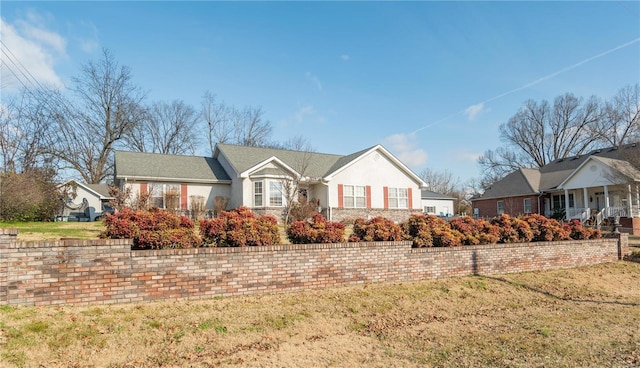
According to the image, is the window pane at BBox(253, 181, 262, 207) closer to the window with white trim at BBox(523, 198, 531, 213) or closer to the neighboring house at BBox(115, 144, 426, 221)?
the neighboring house at BBox(115, 144, 426, 221)

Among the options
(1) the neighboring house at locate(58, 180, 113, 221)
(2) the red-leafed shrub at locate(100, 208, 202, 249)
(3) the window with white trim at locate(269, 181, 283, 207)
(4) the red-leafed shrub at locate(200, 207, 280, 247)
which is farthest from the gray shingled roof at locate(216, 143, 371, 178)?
(2) the red-leafed shrub at locate(100, 208, 202, 249)

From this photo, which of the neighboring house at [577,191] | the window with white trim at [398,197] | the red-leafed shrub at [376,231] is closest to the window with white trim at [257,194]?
the window with white trim at [398,197]

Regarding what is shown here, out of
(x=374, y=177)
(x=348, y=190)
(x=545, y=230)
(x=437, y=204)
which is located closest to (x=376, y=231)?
(x=545, y=230)

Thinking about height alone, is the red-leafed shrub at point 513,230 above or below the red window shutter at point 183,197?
below

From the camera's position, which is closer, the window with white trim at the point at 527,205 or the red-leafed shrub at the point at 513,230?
the red-leafed shrub at the point at 513,230

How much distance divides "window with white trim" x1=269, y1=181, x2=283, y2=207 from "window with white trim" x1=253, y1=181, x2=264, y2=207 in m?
0.55

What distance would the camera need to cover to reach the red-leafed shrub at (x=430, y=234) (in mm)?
9172

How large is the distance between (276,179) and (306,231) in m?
13.5

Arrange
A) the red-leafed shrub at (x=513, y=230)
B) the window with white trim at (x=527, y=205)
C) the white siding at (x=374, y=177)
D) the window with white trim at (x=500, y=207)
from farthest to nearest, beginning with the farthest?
the window with white trim at (x=500, y=207) < the window with white trim at (x=527, y=205) < the white siding at (x=374, y=177) < the red-leafed shrub at (x=513, y=230)

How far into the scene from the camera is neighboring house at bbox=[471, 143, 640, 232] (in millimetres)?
21438

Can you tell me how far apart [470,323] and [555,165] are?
104 ft

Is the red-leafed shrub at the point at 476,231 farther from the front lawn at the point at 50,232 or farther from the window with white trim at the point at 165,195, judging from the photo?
the window with white trim at the point at 165,195

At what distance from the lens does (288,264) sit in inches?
284

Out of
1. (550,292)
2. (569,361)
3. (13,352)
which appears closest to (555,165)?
(550,292)
